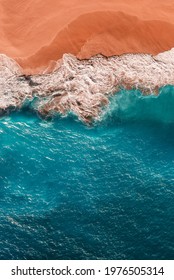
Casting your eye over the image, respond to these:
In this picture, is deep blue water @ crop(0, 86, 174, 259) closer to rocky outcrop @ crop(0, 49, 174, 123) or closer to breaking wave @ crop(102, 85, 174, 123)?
breaking wave @ crop(102, 85, 174, 123)

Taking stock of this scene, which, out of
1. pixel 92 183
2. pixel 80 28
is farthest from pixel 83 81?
pixel 92 183

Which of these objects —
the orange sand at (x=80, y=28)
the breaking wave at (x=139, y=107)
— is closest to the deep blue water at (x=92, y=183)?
the breaking wave at (x=139, y=107)

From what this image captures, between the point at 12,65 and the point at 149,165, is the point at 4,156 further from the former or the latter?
the point at 149,165

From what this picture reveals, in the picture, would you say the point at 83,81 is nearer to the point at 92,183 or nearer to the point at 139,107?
the point at 139,107

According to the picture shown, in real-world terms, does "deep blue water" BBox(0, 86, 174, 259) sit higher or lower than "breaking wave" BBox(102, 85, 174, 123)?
lower

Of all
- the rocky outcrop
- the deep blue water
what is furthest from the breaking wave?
the rocky outcrop

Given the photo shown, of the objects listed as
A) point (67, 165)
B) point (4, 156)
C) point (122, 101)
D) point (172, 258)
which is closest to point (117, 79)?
point (122, 101)

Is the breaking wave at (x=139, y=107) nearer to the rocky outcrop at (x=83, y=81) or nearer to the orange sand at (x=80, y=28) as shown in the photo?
the rocky outcrop at (x=83, y=81)
